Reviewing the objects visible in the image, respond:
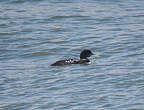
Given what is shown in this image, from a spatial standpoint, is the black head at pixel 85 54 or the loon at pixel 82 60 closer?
the loon at pixel 82 60

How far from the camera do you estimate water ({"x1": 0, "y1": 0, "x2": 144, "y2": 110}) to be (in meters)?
13.4

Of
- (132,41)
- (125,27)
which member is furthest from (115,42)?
(125,27)

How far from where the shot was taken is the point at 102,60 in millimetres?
17156

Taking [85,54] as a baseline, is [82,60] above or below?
below

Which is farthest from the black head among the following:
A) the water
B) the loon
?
the water

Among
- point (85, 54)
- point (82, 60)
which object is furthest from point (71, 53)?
point (82, 60)

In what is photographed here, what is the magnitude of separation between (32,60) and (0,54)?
1360 millimetres

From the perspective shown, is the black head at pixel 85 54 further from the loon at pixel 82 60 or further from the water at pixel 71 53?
the water at pixel 71 53

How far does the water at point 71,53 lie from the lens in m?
13.4

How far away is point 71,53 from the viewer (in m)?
18.4

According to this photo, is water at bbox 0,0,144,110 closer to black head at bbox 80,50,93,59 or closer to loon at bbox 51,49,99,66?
loon at bbox 51,49,99,66

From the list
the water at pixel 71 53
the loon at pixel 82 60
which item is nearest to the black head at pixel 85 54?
the loon at pixel 82 60

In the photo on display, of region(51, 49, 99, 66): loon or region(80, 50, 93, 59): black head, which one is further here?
region(80, 50, 93, 59): black head

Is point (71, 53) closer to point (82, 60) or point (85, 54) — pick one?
point (85, 54)
